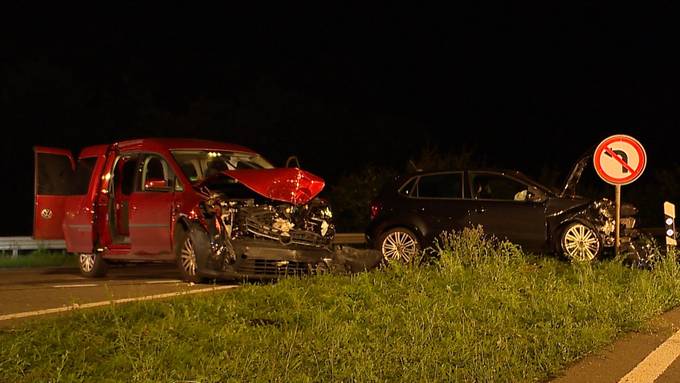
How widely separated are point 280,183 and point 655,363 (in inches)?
220

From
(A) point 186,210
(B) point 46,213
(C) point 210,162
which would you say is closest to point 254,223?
(A) point 186,210

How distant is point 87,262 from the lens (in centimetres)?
1398

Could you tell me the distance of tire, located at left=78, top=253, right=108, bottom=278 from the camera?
13656mm

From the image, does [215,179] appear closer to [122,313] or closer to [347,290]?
[347,290]

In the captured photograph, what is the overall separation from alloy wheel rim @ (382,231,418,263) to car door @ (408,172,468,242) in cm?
30

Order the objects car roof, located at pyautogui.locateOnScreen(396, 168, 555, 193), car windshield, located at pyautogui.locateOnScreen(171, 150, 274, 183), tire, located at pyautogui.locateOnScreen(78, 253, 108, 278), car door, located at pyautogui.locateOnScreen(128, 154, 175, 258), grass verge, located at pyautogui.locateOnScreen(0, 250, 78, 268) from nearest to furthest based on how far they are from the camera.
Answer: car door, located at pyautogui.locateOnScreen(128, 154, 175, 258) → car windshield, located at pyautogui.locateOnScreen(171, 150, 274, 183) → tire, located at pyautogui.locateOnScreen(78, 253, 108, 278) → car roof, located at pyautogui.locateOnScreen(396, 168, 555, 193) → grass verge, located at pyautogui.locateOnScreen(0, 250, 78, 268)

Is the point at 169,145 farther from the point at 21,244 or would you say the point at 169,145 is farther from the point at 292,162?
the point at 21,244

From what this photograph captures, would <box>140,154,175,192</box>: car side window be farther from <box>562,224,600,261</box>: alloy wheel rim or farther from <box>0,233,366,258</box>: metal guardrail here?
<box>562,224,600,261</box>: alloy wheel rim

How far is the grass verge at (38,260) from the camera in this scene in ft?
56.2

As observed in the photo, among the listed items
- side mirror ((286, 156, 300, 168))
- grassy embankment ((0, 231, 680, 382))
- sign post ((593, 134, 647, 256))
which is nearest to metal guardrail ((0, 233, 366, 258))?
side mirror ((286, 156, 300, 168))

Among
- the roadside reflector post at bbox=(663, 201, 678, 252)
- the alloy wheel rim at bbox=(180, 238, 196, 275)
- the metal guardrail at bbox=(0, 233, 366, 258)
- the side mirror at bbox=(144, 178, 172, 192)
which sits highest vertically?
the side mirror at bbox=(144, 178, 172, 192)

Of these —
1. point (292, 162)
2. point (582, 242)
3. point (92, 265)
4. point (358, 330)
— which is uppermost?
point (292, 162)

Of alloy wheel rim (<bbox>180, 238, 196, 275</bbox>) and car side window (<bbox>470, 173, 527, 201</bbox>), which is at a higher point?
car side window (<bbox>470, 173, 527, 201</bbox>)

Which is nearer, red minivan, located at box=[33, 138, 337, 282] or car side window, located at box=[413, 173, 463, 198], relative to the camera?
red minivan, located at box=[33, 138, 337, 282]
